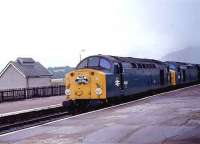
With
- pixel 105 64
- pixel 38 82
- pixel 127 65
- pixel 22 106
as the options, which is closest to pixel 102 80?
pixel 105 64

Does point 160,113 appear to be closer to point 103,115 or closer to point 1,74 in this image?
point 103,115

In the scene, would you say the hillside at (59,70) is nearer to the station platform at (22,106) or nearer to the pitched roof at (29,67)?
the pitched roof at (29,67)

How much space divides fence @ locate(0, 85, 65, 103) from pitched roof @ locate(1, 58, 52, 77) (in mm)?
30334

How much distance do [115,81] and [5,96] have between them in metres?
12.0

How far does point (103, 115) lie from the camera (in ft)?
60.0

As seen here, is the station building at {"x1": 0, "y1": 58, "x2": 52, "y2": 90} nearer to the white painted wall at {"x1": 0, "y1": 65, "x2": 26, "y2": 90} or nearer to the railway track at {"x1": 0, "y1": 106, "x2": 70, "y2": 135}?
the white painted wall at {"x1": 0, "y1": 65, "x2": 26, "y2": 90}

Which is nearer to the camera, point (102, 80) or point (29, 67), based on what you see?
point (102, 80)

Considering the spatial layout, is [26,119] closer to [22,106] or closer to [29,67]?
[22,106]

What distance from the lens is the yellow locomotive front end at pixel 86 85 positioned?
22.0 m

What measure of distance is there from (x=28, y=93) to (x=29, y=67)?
38.5 meters

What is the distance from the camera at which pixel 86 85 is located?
22.4 m

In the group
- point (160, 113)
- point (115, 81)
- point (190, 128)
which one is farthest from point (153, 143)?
point (115, 81)

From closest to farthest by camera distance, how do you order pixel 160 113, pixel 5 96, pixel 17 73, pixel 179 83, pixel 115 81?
pixel 160 113
pixel 115 81
pixel 5 96
pixel 179 83
pixel 17 73

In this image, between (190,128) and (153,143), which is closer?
(153,143)
